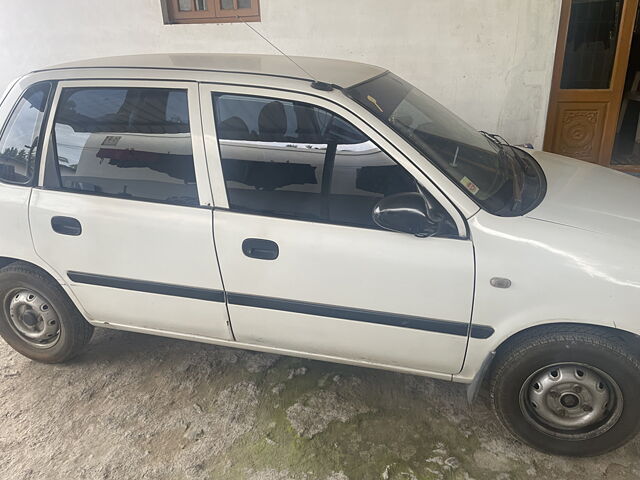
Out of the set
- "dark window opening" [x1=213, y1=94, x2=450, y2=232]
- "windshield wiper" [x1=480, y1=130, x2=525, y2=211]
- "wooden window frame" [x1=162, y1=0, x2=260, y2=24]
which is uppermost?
"wooden window frame" [x1=162, y1=0, x2=260, y2=24]

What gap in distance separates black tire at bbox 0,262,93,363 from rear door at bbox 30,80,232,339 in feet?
0.67

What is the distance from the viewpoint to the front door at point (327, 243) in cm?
228

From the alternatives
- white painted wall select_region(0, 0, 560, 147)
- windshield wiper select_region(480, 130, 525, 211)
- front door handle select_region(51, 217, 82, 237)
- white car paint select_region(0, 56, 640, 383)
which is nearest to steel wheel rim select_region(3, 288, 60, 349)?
white car paint select_region(0, 56, 640, 383)

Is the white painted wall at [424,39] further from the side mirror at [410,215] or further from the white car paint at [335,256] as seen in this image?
the side mirror at [410,215]

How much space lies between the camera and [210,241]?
2.48 meters

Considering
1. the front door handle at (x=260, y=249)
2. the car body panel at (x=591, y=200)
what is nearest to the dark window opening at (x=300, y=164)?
the front door handle at (x=260, y=249)

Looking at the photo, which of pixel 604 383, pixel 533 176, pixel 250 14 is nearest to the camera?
pixel 604 383

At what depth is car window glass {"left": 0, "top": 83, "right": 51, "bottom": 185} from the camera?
8.97ft

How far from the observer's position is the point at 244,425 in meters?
2.68

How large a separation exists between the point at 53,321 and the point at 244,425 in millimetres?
1362

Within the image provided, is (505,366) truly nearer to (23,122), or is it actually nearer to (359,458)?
(359,458)

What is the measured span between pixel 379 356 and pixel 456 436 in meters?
0.59

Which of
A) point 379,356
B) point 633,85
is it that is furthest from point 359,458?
point 633,85

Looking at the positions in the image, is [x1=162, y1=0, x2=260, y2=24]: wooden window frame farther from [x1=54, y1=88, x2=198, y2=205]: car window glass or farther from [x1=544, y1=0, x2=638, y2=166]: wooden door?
[x1=54, y1=88, x2=198, y2=205]: car window glass
